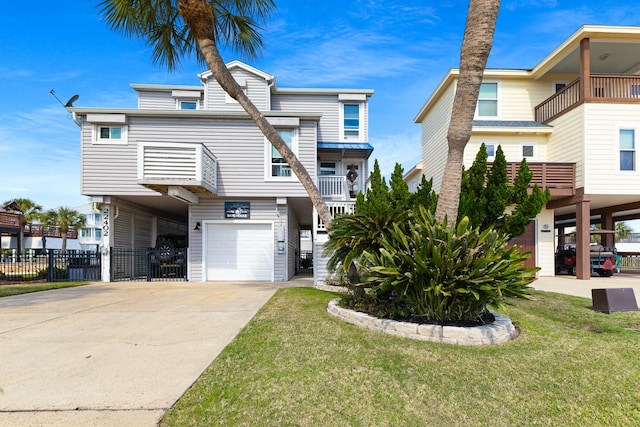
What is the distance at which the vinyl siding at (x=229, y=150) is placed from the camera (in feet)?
40.2

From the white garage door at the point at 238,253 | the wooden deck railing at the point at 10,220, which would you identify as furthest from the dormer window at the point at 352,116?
the wooden deck railing at the point at 10,220

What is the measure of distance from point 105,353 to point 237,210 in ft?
28.3

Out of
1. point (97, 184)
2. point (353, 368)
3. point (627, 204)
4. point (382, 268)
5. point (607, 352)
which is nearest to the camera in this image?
point (353, 368)

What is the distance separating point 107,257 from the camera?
12.6m

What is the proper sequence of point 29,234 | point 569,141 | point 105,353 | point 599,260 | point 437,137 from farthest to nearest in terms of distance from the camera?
1. point 29,234
2. point 437,137
3. point 599,260
4. point 569,141
5. point 105,353

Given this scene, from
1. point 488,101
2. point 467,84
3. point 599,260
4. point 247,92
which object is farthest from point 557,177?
point 247,92

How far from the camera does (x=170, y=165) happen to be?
1084 centimetres

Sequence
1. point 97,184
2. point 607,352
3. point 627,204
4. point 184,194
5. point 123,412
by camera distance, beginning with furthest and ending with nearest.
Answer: point 627,204 → point 97,184 → point 184,194 → point 607,352 → point 123,412

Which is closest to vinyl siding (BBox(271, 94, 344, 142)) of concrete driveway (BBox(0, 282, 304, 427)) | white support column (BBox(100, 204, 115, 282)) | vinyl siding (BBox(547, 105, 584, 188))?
white support column (BBox(100, 204, 115, 282))

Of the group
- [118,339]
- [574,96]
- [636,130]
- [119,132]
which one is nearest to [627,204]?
[636,130]

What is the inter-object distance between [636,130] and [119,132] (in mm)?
18772

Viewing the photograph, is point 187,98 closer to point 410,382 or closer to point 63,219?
point 410,382

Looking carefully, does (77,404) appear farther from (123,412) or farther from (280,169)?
(280,169)

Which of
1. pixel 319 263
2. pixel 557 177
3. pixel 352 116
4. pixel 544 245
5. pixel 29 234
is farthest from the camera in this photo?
pixel 29 234
